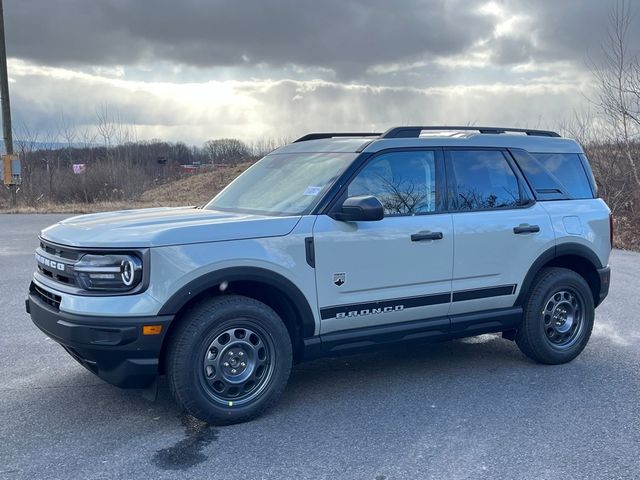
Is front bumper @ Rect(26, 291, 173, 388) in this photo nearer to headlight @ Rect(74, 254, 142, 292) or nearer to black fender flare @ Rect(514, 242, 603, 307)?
headlight @ Rect(74, 254, 142, 292)

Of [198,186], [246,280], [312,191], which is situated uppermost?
[198,186]

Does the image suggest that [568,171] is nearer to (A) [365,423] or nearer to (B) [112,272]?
(A) [365,423]

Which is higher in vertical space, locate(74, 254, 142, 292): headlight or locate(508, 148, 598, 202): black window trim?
locate(508, 148, 598, 202): black window trim

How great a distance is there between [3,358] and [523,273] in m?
4.54

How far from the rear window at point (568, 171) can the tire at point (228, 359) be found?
9.69 feet

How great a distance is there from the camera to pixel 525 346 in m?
5.71

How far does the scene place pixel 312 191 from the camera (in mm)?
4898

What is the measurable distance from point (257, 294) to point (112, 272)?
40.0 inches

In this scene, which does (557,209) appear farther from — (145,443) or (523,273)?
(145,443)

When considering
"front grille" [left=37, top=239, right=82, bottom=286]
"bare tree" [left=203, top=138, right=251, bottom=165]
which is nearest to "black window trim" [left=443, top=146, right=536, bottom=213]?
"front grille" [left=37, top=239, right=82, bottom=286]

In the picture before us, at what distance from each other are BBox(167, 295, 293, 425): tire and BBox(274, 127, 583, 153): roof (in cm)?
154

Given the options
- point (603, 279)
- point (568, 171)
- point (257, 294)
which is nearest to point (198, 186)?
point (568, 171)

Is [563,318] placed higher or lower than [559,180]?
lower

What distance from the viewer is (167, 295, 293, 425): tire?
4180 mm
